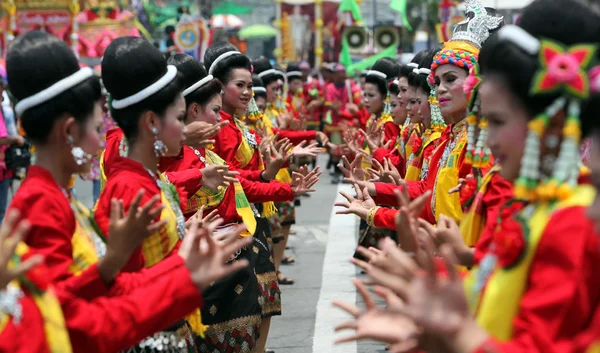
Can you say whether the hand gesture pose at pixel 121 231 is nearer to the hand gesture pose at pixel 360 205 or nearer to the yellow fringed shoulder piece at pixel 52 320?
the yellow fringed shoulder piece at pixel 52 320

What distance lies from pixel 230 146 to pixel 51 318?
3173 mm

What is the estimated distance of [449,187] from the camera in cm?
400

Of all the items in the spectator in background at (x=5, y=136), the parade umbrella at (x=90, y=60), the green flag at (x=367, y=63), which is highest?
the spectator in background at (x=5, y=136)

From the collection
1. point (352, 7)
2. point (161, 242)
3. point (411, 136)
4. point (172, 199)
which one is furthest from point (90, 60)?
point (161, 242)

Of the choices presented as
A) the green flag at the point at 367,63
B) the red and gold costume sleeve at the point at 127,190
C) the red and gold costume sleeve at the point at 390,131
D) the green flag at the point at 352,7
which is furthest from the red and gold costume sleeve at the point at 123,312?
the green flag at the point at 352,7

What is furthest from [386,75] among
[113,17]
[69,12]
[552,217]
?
[113,17]

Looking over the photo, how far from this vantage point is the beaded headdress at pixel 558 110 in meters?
2.03

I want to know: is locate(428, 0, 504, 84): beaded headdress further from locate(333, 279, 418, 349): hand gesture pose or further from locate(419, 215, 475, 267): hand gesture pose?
locate(333, 279, 418, 349): hand gesture pose

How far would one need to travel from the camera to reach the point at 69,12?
1728 cm

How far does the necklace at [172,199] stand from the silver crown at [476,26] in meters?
2.05

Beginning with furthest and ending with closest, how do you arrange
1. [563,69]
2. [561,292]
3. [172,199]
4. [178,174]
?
[178,174] → [172,199] → [563,69] → [561,292]

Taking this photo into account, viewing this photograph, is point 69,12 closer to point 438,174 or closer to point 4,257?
point 438,174

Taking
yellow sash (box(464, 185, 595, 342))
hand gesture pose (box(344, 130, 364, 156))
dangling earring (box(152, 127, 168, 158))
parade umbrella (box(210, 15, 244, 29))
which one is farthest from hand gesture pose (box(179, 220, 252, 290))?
parade umbrella (box(210, 15, 244, 29))

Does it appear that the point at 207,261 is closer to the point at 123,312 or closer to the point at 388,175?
the point at 123,312
